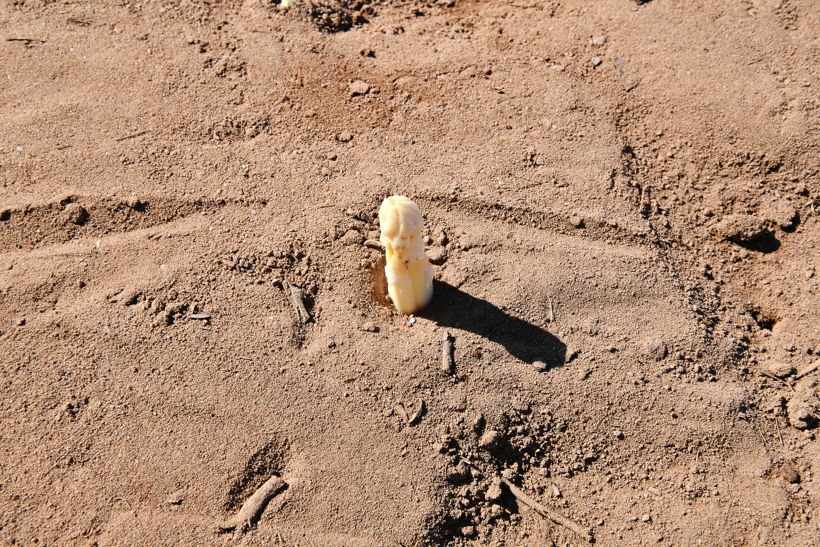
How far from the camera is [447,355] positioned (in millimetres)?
2910

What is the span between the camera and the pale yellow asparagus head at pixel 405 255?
253cm

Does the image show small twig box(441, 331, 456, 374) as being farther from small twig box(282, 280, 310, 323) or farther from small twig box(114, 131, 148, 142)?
small twig box(114, 131, 148, 142)

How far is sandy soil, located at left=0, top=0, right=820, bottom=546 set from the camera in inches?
107

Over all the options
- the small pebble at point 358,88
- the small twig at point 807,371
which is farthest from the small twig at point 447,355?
the small pebble at point 358,88

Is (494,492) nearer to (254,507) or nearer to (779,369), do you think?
(254,507)

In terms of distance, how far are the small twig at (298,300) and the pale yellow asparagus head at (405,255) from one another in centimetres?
40

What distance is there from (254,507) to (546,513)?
1.17 m

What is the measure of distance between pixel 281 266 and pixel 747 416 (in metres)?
2.21

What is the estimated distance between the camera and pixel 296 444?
2766 mm

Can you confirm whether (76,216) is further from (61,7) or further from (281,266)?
(61,7)

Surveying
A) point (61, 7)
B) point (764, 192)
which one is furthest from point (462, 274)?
point (61, 7)

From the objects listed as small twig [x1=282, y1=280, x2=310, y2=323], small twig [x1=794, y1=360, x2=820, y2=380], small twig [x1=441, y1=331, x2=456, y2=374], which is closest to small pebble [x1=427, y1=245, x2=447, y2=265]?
small twig [x1=441, y1=331, x2=456, y2=374]

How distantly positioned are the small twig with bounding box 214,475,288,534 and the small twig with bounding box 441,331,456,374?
82 cm

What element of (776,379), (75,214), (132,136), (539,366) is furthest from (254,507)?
(776,379)
